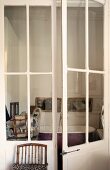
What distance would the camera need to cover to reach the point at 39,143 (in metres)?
2.21

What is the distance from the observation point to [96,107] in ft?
7.18

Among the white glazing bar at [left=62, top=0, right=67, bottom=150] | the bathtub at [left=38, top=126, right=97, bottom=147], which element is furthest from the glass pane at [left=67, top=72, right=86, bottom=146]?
the white glazing bar at [left=62, top=0, right=67, bottom=150]

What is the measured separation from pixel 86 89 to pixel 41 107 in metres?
0.59

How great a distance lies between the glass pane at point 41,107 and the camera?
7.42 feet

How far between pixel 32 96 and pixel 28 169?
0.73m

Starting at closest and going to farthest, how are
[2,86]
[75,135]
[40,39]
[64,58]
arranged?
1. [64,58]
2. [75,135]
3. [2,86]
4. [40,39]

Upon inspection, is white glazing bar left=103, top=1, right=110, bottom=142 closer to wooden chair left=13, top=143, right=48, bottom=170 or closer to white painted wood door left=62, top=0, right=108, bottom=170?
white painted wood door left=62, top=0, right=108, bottom=170

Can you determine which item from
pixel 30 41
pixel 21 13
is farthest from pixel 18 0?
pixel 30 41

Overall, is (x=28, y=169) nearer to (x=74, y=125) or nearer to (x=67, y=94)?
(x=74, y=125)

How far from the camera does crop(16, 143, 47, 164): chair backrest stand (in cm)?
218

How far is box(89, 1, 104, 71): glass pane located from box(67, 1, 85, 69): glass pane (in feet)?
0.29

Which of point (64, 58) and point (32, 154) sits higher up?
point (64, 58)

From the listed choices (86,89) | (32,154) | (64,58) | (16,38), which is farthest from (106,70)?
(32,154)

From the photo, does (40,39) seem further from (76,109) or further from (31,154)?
(31,154)
